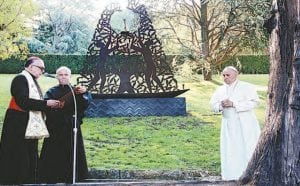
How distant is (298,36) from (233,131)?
2.75m

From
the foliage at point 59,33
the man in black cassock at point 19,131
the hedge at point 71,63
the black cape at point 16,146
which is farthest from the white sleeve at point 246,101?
the foliage at point 59,33

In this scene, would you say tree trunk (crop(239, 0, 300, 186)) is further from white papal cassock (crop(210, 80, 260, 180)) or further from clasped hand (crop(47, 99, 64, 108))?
clasped hand (crop(47, 99, 64, 108))

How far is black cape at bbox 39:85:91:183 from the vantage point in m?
6.90

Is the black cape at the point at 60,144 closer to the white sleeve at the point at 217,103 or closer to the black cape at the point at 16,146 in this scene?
the black cape at the point at 16,146

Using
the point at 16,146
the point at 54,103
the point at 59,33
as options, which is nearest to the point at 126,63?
the point at 54,103

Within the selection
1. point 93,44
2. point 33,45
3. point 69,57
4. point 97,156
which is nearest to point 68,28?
point 33,45

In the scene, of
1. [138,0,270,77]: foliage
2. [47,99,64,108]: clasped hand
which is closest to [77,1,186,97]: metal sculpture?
[47,99,64,108]: clasped hand

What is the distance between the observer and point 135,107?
49.4 ft

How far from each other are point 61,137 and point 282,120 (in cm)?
317

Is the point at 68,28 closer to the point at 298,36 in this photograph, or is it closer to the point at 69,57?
the point at 69,57

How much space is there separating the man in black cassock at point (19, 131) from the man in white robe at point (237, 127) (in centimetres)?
242

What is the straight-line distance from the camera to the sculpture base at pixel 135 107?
14812 millimetres


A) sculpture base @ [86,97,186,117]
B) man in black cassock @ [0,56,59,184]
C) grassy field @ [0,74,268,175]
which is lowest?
grassy field @ [0,74,268,175]

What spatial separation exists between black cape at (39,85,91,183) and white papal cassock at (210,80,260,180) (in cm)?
194
